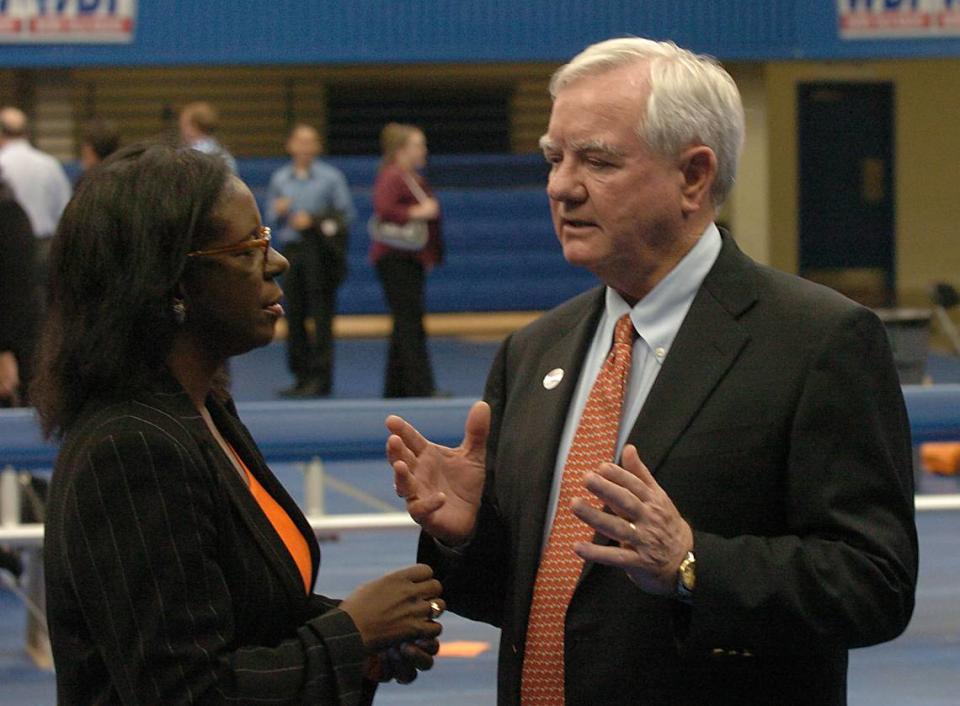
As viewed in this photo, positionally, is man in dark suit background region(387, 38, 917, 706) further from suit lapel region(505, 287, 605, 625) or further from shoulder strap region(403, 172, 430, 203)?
shoulder strap region(403, 172, 430, 203)

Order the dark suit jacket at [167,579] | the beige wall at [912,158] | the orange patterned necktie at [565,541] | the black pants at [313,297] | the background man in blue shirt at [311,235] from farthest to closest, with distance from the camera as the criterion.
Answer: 1. the beige wall at [912,158]
2. the black pants at [313,297]
3. the background man in blue shirt at [311,235]
4. the orange patterned necktie at [565,541]
5. the dark suit jacket at [167,579]

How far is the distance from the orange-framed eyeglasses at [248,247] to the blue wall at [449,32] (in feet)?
44.9

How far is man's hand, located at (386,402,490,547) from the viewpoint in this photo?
2609mm

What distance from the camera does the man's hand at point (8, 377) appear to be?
7.21m

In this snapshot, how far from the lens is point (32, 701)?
546cm

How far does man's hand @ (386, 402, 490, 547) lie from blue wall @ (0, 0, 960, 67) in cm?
1350

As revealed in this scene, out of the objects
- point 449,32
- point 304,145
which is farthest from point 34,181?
point 449,32

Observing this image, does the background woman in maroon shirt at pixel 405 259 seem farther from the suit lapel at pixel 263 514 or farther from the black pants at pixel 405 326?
the suit lapel at pixel 263 514

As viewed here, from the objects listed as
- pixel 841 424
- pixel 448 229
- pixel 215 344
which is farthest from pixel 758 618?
pixel 448 229

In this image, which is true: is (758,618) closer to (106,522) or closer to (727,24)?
(106,522)

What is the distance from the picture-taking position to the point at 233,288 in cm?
231

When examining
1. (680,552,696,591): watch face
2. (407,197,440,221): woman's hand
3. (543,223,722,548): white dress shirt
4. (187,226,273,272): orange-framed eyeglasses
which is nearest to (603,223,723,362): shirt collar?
(543,223,722,548): white dress shirt

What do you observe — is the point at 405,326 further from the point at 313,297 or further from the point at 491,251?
the point at 491,251

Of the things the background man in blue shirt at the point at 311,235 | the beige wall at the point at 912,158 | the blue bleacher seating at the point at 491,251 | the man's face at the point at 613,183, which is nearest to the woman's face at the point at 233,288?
the man's face at the point at 613,183
